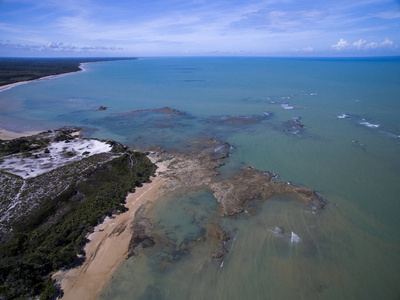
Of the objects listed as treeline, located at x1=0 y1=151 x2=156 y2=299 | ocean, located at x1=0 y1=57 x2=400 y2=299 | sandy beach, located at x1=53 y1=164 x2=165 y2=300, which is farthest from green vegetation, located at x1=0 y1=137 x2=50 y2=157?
sandy beach, located at x1=53 y1=164 x2=165 y2=300

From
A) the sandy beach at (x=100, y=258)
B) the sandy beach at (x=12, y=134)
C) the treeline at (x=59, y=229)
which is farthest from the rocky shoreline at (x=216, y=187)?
the sandy beach at (x=12, y=134)

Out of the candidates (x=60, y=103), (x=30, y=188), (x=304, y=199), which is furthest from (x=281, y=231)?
(x=60, y=103)

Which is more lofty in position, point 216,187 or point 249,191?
point 249,191

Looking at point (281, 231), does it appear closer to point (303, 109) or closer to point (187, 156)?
point (187, 156)

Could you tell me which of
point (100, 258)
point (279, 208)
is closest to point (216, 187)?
point (279, 208)

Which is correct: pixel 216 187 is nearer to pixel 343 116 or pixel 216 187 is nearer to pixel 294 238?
pixel 294 238

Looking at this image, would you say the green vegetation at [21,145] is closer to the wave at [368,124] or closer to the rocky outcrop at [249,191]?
the rocky outcrop at [249,191]
